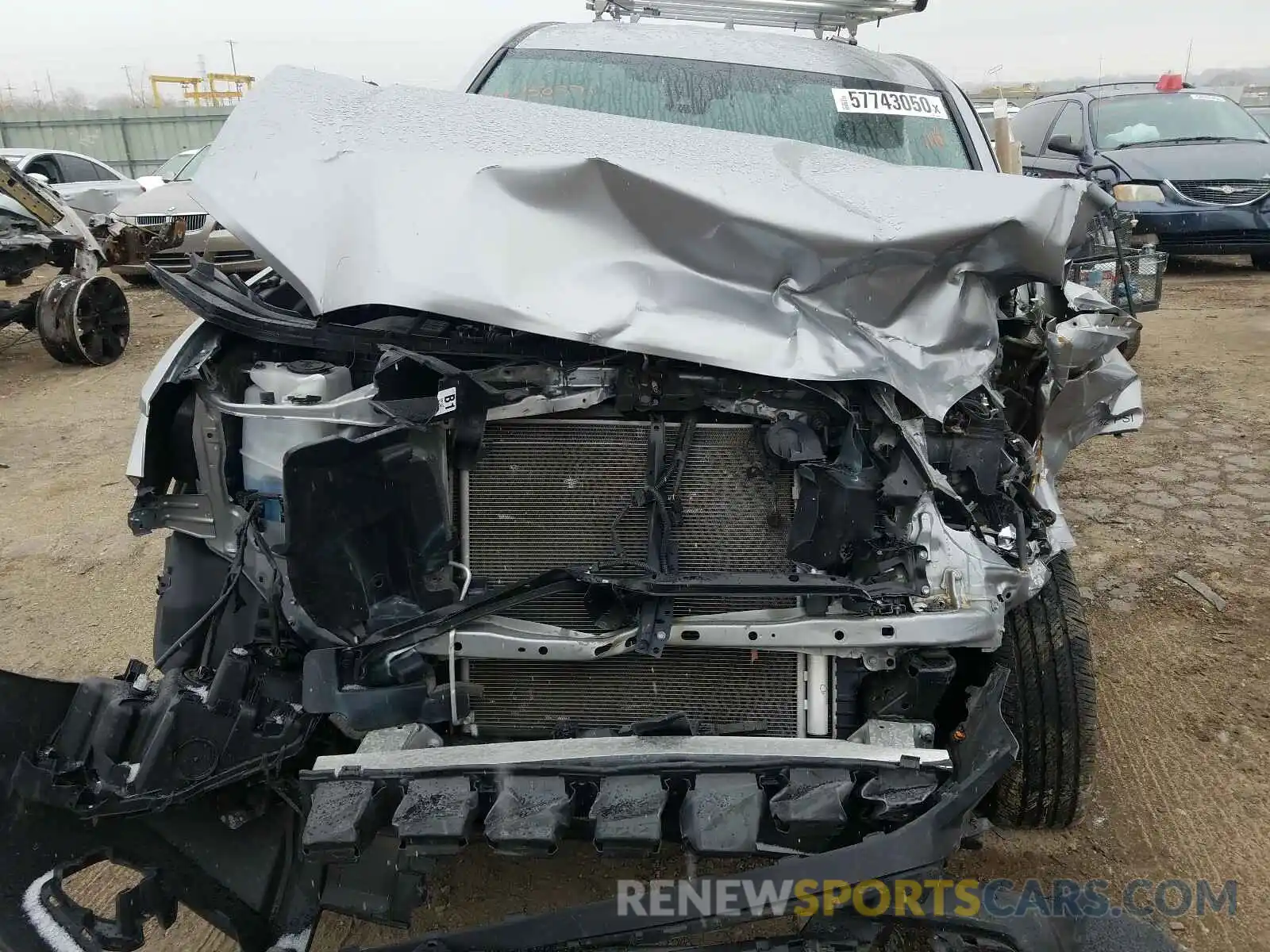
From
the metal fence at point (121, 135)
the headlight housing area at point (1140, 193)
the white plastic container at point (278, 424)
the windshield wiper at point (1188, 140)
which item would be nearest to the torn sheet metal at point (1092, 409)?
the white plastic container at point (278, 424)

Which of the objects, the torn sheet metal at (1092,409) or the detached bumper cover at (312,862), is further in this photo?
the torn sheet metal at (1092,409)

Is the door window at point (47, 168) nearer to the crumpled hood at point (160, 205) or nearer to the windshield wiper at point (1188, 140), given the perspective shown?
the crumpled hood at point (160, 205)

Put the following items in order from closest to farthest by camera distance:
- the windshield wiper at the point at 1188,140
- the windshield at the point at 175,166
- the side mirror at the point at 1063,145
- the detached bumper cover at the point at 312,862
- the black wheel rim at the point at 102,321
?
the detached bumper cover at the point at 312,862
the black wheel rim at the point at 102,321
the side mirror at the point at 1063,145
the windshield wiper at the point at 1188,140
the windshield at the point at 175,166

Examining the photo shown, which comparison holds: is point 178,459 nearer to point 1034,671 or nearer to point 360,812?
point 360,812

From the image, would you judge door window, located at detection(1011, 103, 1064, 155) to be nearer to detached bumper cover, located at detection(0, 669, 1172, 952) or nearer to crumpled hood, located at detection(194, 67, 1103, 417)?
crumpled hood, located at detection(194, 67, 1103, 417)

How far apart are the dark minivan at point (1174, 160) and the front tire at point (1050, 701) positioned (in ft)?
23.3

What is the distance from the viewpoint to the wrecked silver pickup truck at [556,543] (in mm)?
Result: 1817

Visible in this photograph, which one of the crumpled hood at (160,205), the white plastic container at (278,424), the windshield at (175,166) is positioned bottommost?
the crumpled hood at (160,205)

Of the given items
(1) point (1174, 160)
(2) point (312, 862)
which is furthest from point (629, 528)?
(1) point (1174, 160)

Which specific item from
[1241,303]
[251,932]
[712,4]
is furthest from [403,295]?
[1241,303]

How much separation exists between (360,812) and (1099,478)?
446cm

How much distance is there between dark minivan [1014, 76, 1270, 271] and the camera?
870 cm

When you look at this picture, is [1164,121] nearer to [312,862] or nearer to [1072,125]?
[1072,125]

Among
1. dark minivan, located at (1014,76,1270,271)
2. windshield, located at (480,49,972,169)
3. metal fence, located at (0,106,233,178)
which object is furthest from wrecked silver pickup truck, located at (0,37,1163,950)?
metal fence, located at (0,106,233,178)
